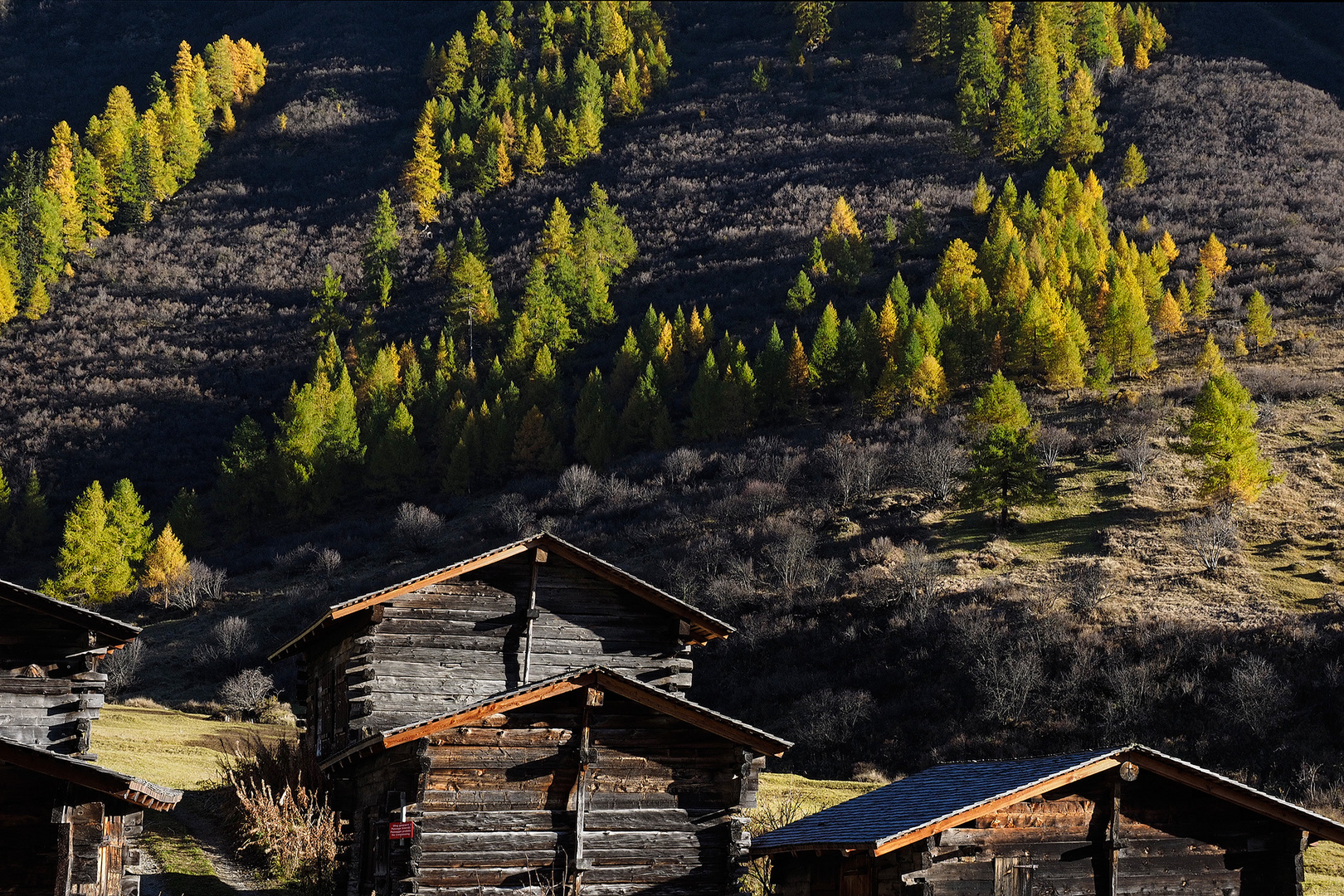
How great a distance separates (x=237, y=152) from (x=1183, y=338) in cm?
10899

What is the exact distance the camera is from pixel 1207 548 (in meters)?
51.1

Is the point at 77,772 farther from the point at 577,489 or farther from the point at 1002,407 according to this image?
the point at 577,489

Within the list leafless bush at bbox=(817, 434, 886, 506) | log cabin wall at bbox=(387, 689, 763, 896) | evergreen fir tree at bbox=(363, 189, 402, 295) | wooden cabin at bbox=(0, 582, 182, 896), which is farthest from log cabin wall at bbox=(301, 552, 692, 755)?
evergreen fir tree at bbox=(363, 189, 402, 295)

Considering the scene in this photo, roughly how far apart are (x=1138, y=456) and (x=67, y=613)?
53490 mm

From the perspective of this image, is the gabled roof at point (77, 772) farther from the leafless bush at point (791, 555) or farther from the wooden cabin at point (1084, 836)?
the leafless bush at point (791, 555)

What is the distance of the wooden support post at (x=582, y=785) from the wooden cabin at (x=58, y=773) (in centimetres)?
523

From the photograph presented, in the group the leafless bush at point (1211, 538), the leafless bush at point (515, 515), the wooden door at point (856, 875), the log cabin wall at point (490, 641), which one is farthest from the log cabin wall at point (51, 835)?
the leafless bush at point (515, 515)

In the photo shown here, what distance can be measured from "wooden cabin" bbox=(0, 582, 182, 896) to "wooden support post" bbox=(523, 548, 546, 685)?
653 centimetres

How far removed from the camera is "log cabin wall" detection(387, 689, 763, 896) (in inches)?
658

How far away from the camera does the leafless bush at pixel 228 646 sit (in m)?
54.8

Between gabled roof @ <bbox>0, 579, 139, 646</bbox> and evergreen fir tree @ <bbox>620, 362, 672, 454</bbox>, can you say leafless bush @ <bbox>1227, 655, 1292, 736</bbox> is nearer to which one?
gabled roof @ <bbox>0, 579, 139, 646</bbox>

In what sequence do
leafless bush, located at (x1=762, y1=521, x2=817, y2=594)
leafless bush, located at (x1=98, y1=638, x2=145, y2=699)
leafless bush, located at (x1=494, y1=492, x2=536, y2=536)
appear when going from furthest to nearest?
leafless bush, located at (x1=494, y1=492, x2=536, y2=536) < leafless bush, located at (x1=762, y1=521, x2=817, y2=594) < leafless bush, located at (x1=98, y1=638, x2=145, y2=699)

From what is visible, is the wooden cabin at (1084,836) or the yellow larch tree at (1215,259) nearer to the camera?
the wooden cabin at (1084,836)

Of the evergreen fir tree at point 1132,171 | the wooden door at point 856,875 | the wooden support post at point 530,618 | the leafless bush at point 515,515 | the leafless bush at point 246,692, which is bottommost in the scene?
the leafless bush at point 246,692
